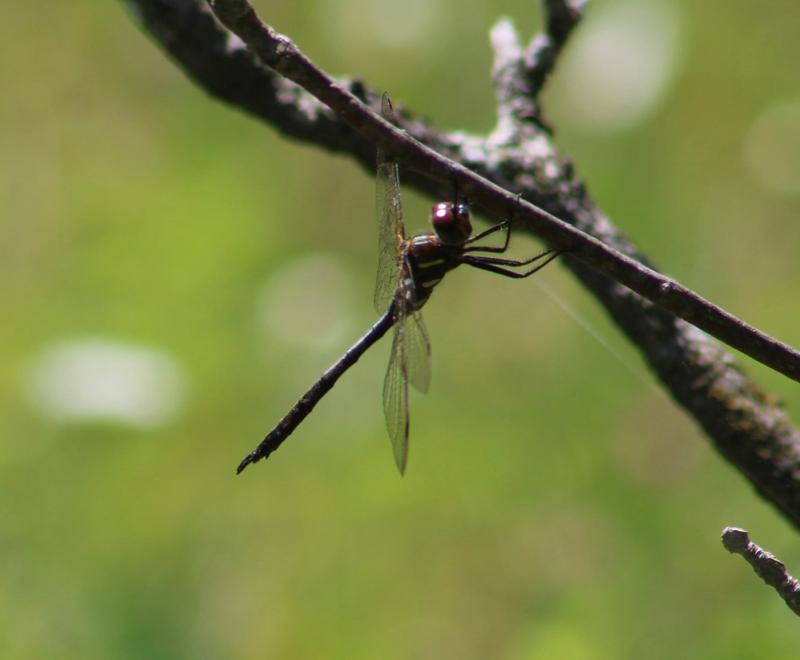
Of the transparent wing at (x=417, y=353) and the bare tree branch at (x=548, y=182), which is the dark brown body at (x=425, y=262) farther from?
the bare tree branch at (x=548, y=182)

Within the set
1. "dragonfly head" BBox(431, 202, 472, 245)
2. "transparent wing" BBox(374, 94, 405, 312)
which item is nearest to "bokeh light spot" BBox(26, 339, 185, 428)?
"transparent wing" BBox(374, 94, 405, 312)

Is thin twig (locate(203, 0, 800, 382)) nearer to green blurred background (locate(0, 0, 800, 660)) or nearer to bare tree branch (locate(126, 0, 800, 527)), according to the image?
bare tree branch (locate(126, 0, 800, 527))

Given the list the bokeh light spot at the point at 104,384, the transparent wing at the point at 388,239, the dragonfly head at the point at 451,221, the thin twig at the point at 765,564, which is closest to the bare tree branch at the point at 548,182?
the dragonfly head at the point at 451,221

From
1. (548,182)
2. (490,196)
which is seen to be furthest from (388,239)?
(490,196)

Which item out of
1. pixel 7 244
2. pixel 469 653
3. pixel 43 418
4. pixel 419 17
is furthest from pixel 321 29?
pixel 469 653

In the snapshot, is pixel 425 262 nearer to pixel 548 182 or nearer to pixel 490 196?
pixel 548 182

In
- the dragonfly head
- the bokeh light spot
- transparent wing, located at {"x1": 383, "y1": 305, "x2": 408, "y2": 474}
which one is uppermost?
the dragonfly head

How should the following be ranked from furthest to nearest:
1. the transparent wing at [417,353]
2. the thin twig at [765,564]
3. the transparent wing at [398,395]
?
the transparent wing at [417,353] → the transparent wing at [398,395] → the thin twig at [765,564]
